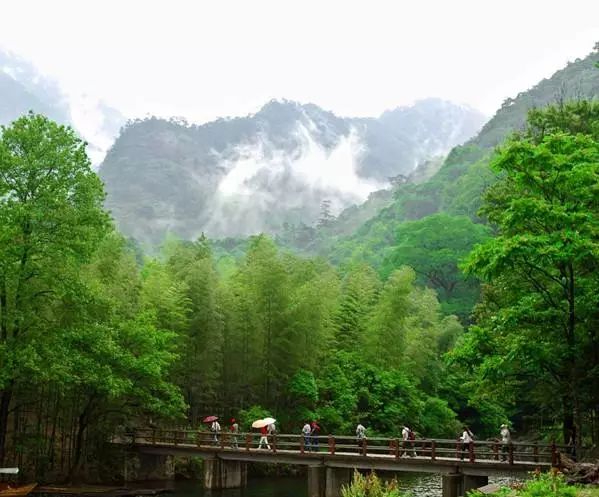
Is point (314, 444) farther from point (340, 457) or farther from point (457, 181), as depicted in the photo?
point (457, 181)

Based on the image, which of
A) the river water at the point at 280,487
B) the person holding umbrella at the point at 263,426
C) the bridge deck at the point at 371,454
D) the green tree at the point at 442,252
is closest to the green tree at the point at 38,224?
the bridge deck at the point at 371,454

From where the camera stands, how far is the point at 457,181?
116 metres

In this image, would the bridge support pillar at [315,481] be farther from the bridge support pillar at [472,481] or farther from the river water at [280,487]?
the bridge support pillar at [472,481]

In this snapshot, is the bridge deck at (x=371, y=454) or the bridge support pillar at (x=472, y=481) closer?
the bridge deck at (x=371, y=454)

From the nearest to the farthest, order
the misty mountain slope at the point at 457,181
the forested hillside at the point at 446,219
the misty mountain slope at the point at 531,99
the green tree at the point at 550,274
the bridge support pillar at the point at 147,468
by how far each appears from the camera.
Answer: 1. the green tree at the point at 550,274
2. the bridge support pillar at the point at 147,468
3. the forested hillside at the point at 446,219
4. the misty mountain slope at the point at 457,181
5. the misty mountain slope at the point at 531,99

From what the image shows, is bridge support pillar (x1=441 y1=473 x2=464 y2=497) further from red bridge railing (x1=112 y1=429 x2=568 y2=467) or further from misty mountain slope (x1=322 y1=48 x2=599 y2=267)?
misty mountain slope (x1=322 y1=48 x2=599 y2=267)

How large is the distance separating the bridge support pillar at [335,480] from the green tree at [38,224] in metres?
10.8

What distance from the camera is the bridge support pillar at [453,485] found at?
849 inches

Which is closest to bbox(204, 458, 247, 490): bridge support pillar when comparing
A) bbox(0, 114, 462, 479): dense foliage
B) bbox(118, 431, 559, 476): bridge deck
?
bbox(118, 431, 559, 476): bridge deck

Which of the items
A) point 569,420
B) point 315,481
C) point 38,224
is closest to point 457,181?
point 315,481

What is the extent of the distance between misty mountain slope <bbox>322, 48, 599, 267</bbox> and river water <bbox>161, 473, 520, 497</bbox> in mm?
64372

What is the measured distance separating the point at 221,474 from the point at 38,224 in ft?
43.6

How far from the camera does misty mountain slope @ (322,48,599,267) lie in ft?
345

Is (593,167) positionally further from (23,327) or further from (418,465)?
(23,327)
